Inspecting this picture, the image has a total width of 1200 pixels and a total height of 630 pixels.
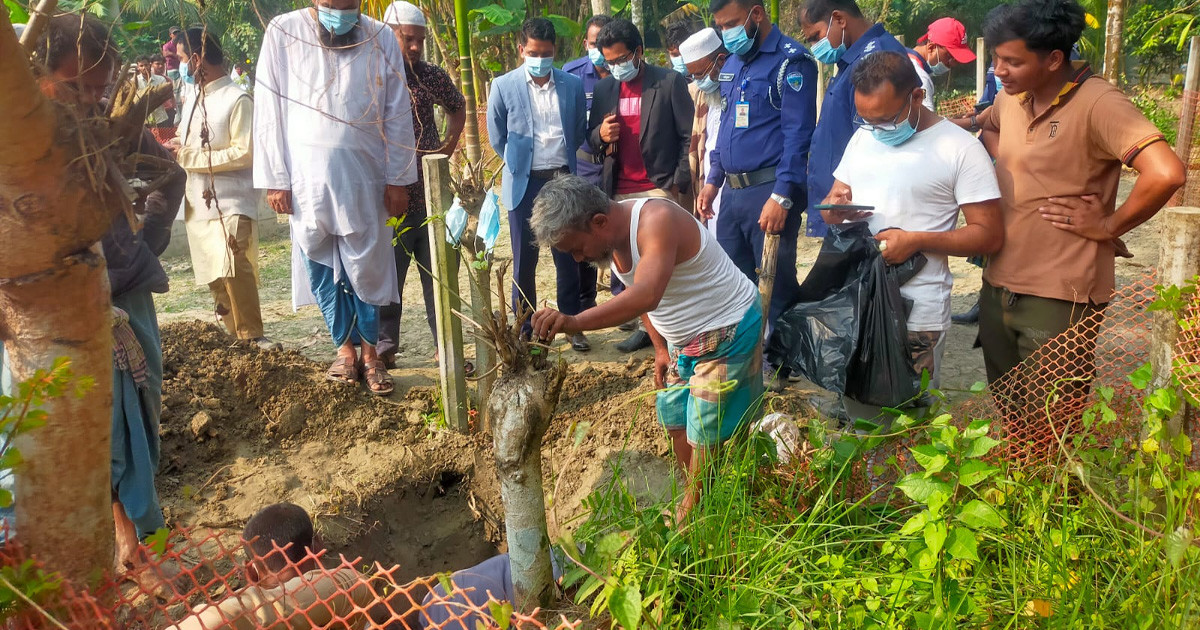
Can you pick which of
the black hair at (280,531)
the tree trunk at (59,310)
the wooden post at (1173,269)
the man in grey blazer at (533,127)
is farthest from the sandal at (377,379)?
the wooden post at (1173,269)

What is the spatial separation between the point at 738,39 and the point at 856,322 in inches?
80.3

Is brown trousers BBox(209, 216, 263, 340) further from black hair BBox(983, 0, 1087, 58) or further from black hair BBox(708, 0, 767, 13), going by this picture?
black hair BBox(983, 0, 1087, 58)

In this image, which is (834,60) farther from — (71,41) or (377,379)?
(71,41)

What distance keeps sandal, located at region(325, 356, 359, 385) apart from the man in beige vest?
684 millimetres

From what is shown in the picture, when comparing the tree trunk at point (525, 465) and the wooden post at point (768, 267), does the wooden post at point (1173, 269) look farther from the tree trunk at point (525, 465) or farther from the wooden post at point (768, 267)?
the tree trunk at point (525, 465)

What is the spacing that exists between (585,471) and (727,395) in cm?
108

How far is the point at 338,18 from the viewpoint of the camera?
14.1 ft

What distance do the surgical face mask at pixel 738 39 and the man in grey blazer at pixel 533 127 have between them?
112 centimetres

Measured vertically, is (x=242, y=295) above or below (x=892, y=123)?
below

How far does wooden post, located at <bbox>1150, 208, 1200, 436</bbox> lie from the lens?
8.33 feet

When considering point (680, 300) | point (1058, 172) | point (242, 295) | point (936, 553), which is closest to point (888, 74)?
point (1058, 172)

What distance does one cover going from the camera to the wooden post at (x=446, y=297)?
3.88 metres

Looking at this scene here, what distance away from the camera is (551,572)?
2.24 meters


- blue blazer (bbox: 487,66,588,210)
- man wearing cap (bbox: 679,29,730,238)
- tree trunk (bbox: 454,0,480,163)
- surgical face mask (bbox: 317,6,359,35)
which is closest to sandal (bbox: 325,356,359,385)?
blue blazer (bbox: 487,66,588,210)
